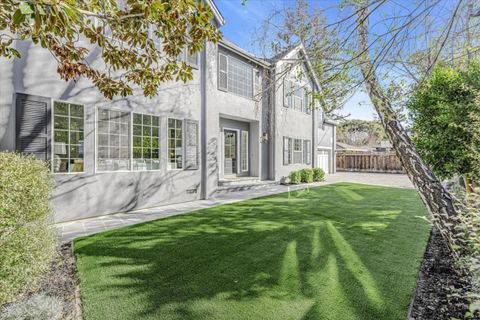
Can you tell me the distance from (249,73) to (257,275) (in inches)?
526

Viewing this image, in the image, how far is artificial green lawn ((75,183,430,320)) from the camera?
351cm

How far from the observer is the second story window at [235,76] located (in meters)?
13.6

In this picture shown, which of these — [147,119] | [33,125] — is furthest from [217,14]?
[33,125]

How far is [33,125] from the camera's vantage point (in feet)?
23.2

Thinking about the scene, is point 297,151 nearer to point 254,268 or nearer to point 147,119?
point 147,119

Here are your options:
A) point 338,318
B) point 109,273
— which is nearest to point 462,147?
point 338,318

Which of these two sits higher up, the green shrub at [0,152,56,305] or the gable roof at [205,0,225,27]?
the gable roof at [205,0,225,27]

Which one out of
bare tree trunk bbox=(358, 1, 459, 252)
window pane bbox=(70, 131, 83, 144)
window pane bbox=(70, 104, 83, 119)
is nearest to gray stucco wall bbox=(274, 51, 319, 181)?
bare tree trunk bbox=(358, 1, 459, 252)

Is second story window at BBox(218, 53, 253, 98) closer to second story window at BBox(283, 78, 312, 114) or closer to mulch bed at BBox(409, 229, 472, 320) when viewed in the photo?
second story window at BBox(283, 78, 312, 114)

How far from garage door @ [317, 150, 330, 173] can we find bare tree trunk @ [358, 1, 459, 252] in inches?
803

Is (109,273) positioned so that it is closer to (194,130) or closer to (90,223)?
(90,223)

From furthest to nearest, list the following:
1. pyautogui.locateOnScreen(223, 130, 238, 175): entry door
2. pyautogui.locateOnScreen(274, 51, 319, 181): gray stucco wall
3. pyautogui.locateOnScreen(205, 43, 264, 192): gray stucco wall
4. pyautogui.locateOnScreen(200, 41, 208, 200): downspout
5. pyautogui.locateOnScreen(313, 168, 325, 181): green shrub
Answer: pyautogui.locateOnScreen(313, 168, 325, 181): green shrub < pyautogui.locateOnScreen(274, 51, 319, 181): gray stucco wall < pyautogui.locateOnScreen(223, 130, 238, 175): entry door < pyautogui.locateOnScreen(205, 43, 264, 192): gray stucco wall < pyautogui.locateOnScreen(200, 41, 208, 200): downspout

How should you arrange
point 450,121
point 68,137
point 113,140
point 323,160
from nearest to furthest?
point 450,121
point 68,137
point 113,140
point 323,160

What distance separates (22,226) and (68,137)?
500 centimetres
